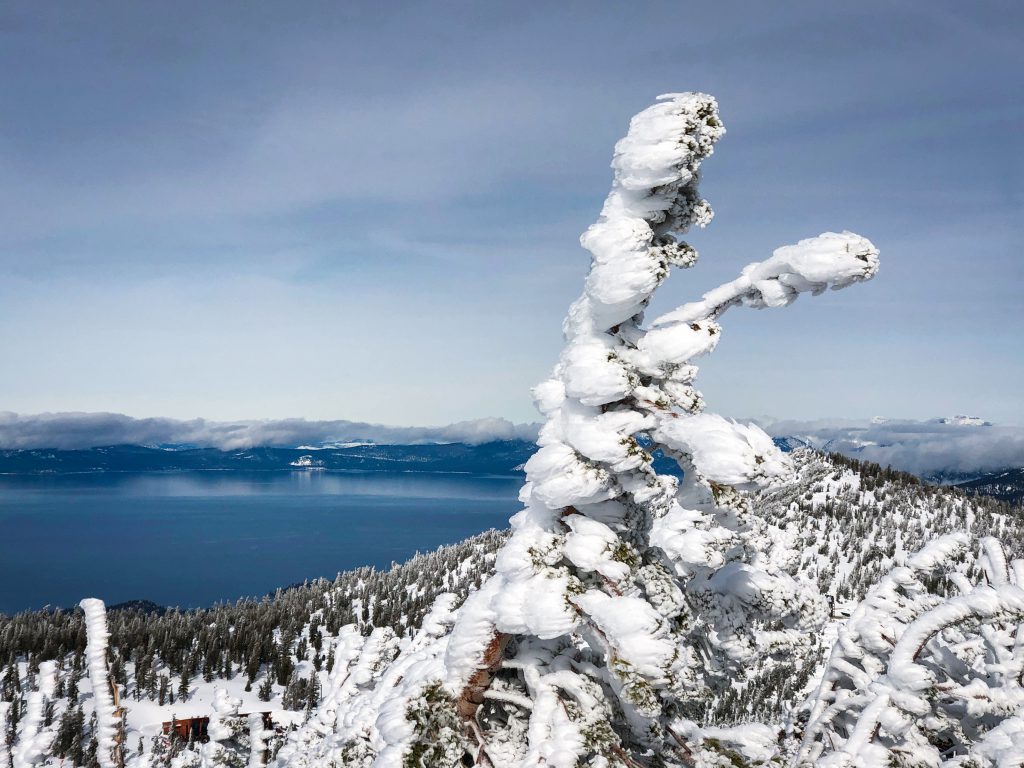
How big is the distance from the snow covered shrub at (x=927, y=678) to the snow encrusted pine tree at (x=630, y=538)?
799 mm

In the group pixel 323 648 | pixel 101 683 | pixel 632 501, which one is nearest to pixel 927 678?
pixel 632 501

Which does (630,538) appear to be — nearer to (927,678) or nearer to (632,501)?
(632,501)

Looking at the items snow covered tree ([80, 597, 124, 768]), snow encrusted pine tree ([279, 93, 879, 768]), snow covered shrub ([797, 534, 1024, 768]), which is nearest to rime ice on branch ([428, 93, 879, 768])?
snow encrusted pine tree ([279, 93, 879, 768])

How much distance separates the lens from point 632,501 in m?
4.63

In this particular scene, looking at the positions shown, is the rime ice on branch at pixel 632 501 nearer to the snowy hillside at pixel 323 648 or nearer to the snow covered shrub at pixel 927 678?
the snowy hillside at pixel 323 648

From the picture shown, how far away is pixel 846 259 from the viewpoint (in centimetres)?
354

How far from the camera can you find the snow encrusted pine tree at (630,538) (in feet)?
12.6

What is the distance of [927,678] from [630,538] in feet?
8.01

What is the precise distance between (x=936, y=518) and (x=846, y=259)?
72723 mm

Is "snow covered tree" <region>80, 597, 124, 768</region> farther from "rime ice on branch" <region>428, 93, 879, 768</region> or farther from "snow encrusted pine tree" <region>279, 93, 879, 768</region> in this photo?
"rime ice on branch" <region>428, 93, 879, 768</region>

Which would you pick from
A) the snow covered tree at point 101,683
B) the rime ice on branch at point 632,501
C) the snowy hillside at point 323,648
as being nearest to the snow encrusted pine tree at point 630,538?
the rime ice on branch at point 632,501

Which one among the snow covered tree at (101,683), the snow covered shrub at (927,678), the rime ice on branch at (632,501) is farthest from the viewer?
the snow covered shrub at (927,678)

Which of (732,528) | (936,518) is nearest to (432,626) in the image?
(732,528)

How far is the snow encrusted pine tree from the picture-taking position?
12.6 feet
